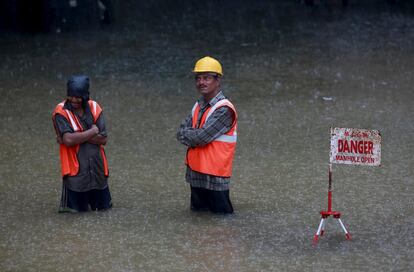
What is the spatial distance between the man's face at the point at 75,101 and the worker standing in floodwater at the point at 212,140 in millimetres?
938

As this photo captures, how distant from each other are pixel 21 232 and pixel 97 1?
12095mm

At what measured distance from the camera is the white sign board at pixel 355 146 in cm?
795

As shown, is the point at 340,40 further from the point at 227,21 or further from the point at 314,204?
the point at 314,204

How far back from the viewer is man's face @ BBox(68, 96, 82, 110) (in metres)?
8.74

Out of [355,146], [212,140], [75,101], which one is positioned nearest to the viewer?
[355,146]

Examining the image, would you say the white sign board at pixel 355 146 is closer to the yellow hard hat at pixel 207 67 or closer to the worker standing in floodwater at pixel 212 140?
the worker standing in floodwater at pixel 212 140

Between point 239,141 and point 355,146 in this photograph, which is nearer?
point 355,146

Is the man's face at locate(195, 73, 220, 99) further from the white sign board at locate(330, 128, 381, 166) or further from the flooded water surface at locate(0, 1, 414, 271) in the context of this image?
the white sign board at locate(330, 128, 381, 166)

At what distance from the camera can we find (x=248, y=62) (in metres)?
16.6

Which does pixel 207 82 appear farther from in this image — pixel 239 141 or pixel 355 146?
pixel 239 141

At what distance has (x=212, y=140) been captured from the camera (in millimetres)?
8656

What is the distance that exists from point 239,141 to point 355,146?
375cm

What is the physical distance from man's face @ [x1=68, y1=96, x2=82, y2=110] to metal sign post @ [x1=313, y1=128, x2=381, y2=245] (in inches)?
90.3

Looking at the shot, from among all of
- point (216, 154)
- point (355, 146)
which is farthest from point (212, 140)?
point (355, 146)
